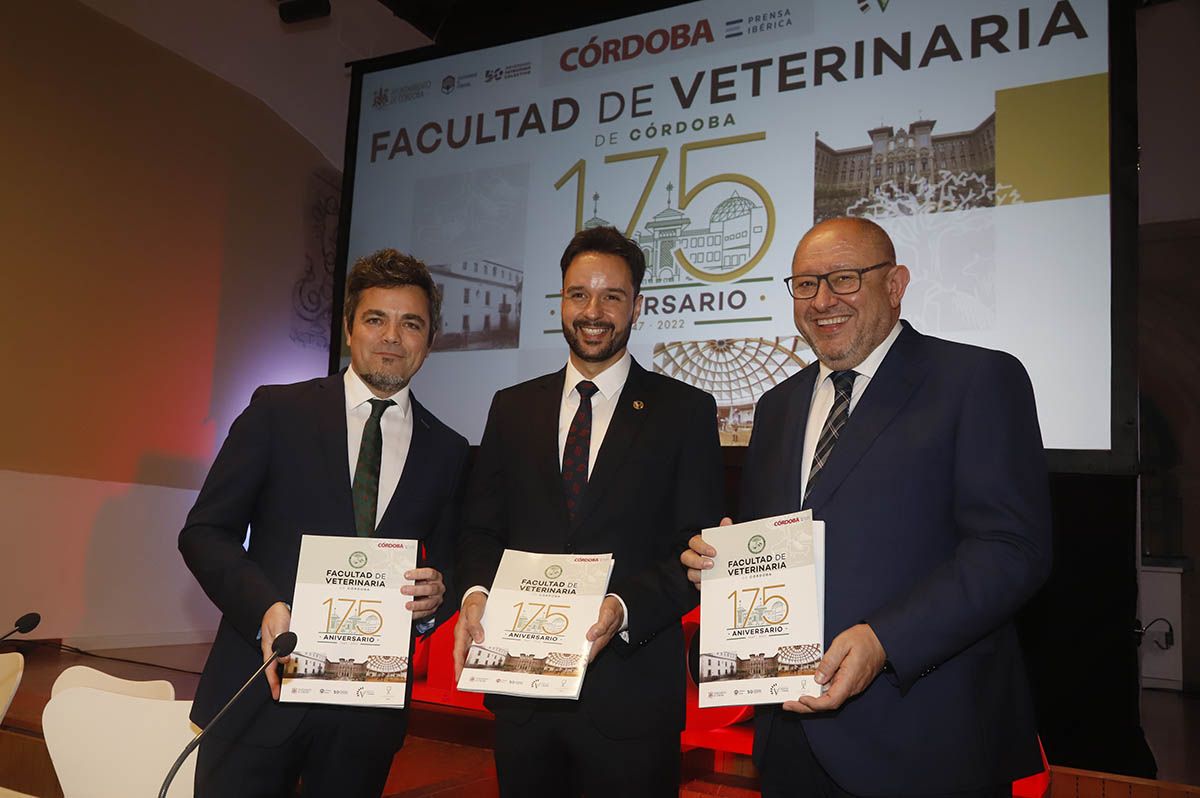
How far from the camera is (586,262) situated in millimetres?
2205

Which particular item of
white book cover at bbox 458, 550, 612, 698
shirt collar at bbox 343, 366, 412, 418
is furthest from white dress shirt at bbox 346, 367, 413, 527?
white book cover at bbox 458, 550, 612, 698

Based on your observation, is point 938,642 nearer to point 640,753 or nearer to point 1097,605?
point 640,753

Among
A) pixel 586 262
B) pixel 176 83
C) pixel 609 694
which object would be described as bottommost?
pixel 609 694

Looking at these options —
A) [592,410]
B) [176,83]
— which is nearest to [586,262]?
[592,410]

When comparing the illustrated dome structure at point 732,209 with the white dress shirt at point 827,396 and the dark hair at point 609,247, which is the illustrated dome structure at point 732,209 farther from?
the white dress shirt at point 827,396

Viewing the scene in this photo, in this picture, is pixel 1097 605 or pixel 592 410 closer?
pixel 592 410

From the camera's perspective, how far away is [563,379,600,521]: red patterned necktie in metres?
2.12

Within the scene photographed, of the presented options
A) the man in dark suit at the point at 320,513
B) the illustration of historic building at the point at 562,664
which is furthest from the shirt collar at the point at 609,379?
the illustration of historic building at the point at 562,664

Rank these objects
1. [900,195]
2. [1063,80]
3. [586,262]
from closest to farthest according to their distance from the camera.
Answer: [586,262], [1063,80], [900,195]

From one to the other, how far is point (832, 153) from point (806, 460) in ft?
8.76

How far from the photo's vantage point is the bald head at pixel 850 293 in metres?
1.88

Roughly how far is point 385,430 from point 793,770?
1120mm

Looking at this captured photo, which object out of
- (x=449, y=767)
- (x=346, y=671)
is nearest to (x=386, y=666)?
(x=346, y=671)

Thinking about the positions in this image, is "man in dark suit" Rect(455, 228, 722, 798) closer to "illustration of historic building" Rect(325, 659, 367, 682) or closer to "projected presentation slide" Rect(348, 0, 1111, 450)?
"illustration of historic building" Rect(325, 659, 367, 682)
